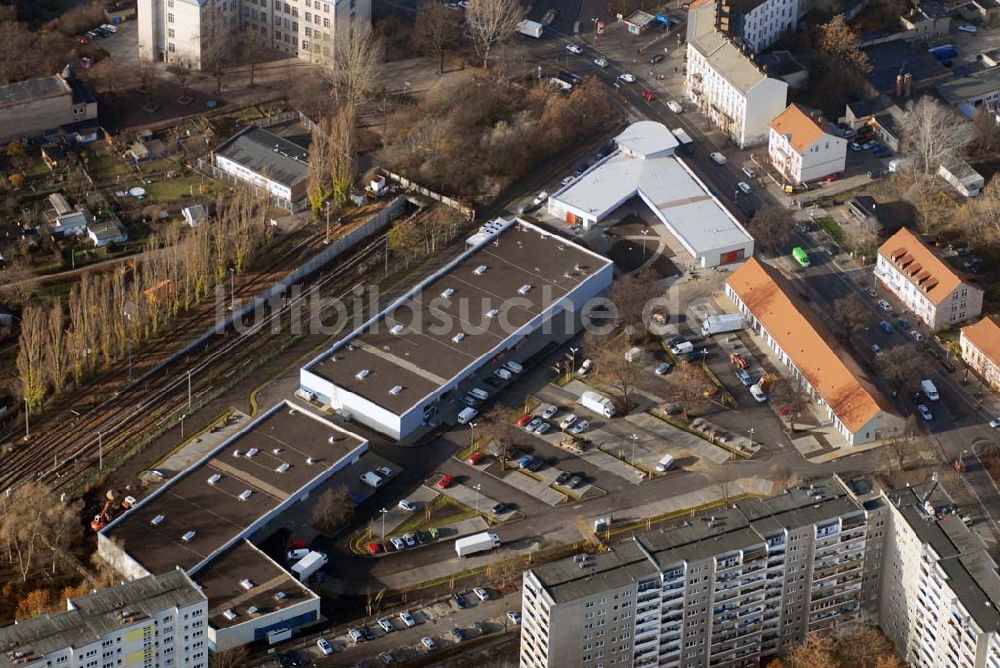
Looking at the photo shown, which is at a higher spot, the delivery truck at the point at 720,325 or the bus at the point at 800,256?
the bus at the point at 800,256

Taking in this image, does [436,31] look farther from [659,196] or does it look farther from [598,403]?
[598,403]

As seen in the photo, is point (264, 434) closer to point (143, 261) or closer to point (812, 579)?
point (143, 261)

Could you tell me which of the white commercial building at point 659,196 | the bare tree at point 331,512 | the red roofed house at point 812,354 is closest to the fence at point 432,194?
the white commercial building at point 659,196

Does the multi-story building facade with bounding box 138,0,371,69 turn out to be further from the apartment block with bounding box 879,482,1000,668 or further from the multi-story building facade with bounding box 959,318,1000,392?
the apartment block with bounding box 879,482,1000,668

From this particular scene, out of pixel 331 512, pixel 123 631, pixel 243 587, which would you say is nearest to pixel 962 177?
pixel 331 512

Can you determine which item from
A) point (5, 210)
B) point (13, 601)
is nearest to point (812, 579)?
point (13, 601)

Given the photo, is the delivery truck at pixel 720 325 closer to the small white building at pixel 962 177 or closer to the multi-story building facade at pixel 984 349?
the multi-story building facade at pixel 984 349
